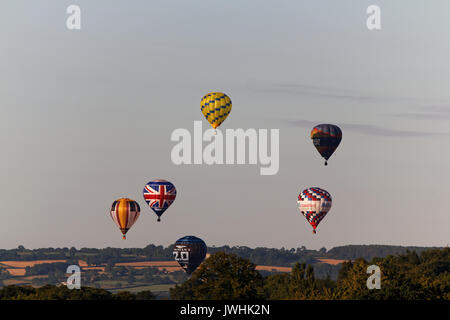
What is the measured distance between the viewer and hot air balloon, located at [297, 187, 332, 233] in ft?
462

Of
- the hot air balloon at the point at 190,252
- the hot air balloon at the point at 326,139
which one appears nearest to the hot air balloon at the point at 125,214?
the hot air balloon at the point at 190,252

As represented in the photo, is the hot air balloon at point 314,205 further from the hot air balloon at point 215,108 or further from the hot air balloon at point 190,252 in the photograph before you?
the hot air balloon at point 215,108

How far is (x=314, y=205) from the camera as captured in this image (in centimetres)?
14075

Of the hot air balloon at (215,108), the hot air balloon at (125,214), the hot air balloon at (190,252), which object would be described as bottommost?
the hot air balloon at (190,252)

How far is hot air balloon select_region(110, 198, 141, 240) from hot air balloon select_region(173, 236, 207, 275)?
360 inches

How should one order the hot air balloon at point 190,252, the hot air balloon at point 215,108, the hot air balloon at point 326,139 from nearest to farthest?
the hot air balloon at point 215,108
the hot air balloon at point 326,139
the hot air balloon at point 190,252

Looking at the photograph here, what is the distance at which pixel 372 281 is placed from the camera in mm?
121375

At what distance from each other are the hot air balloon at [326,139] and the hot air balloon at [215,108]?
13.7 metres

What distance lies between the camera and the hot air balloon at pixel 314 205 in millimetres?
140875

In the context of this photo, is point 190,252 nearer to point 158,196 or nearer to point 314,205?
point 158,196

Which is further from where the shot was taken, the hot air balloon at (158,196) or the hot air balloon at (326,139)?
the hot air balloon at (158,196)
